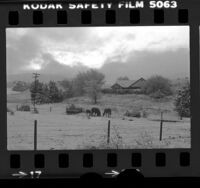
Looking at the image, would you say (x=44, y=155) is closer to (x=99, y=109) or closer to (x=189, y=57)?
(x=99, y=109)

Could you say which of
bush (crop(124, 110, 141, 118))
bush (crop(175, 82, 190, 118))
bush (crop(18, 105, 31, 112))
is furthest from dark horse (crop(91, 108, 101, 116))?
bush (crop(175, 82, 190, 118))

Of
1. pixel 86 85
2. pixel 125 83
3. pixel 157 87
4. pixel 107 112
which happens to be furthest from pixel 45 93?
pixel 157 87

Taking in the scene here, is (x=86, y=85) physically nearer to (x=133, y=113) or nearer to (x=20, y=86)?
(x=133, y=113)

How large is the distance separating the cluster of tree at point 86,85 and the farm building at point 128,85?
0.49ft

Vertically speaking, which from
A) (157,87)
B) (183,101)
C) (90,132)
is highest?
(157,87)

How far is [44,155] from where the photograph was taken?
13.5 feet

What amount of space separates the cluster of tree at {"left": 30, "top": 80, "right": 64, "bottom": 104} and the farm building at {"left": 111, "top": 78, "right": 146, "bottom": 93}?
21.3 inches

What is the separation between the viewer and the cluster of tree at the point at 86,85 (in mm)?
4090

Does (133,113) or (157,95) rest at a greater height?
(157,95)

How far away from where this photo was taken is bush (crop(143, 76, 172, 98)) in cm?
410

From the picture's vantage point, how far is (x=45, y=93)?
13.5ft

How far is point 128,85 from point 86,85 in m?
0.41

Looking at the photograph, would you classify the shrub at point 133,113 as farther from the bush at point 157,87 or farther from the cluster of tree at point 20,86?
the cluster of tree at point 20,86

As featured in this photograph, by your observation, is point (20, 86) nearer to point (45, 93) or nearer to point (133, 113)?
point (45, 93)
